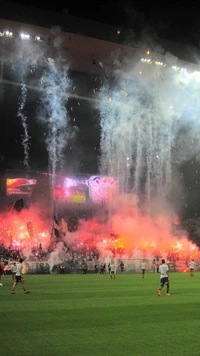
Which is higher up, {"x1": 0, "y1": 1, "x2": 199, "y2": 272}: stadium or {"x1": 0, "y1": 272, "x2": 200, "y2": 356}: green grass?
{"x1": 0, "y1": 1, "x2": 199, "y2": 272}: stadium

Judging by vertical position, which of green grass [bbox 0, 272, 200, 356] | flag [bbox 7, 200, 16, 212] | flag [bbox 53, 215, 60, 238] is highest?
flag [bbox 7, 200, 16, 212]

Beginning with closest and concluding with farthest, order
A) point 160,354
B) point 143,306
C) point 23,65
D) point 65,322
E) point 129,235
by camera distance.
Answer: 1. point 160,354
2. point 65,322
3. point 143,306
4. point 23,65
5. point 129,235

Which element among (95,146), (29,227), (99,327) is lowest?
(99,327)

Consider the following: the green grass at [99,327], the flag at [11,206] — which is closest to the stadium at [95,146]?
the flag at [11,206]

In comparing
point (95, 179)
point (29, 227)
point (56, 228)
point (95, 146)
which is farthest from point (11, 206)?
point (95, 146)

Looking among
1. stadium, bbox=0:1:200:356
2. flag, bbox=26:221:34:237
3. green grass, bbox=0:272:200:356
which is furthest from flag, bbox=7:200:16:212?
green grass, bbox=0:272:200:356

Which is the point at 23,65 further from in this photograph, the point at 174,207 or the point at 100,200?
the point at 174,207

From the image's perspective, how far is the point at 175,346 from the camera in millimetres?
7191

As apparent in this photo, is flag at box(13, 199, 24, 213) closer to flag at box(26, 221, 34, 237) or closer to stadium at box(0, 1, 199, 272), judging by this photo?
stadium at box(0, 1, 199, 272)

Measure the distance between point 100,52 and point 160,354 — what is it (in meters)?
29.7

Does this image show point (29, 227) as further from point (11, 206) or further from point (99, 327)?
point (99, 327)

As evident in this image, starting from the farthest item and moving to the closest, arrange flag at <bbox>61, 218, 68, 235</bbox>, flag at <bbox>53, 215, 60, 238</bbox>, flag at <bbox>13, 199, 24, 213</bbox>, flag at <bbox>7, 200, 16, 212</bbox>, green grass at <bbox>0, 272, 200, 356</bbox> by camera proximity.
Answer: flag at <bbox>61, 218, 68, 235</bbox> → flag at <bbox>13, 199, 24, 213</bbox> → flag at <bbox>7, 200, 16, 212</bbox> → flag at <bbox>53, 215, 60, 238</bbox> → green grass at <bbox>0, 272, 200, 356</bbox>

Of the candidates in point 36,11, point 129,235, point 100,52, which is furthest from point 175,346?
point 129,235

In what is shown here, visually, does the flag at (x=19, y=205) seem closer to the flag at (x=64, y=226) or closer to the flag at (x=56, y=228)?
the flag at (x=56, y=228)
